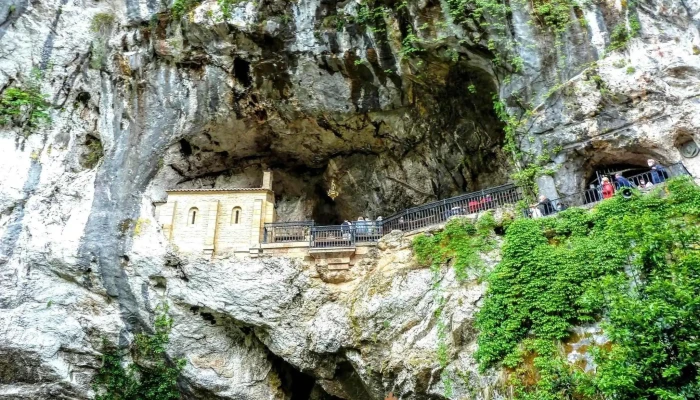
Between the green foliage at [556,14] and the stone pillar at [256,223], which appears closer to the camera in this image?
the green foliage at [556,14]

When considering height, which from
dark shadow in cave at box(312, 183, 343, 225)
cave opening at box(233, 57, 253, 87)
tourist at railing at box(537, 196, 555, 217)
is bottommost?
tourist at railing at box(537, 196, 555, 217)

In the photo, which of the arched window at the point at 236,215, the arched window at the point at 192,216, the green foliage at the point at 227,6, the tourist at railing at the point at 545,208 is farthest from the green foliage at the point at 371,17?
the arched window at the point at 192,216

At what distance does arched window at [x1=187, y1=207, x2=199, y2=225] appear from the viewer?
15080 mm

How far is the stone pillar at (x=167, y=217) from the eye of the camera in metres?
14.9

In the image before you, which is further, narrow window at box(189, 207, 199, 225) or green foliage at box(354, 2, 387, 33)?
narrow window at box(189, 207, 199, 225)

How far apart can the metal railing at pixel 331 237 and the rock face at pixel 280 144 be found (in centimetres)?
93

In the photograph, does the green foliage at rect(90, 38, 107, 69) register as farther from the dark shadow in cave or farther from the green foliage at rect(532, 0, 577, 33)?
the green foliage at rect(532, 0, 577, 33)

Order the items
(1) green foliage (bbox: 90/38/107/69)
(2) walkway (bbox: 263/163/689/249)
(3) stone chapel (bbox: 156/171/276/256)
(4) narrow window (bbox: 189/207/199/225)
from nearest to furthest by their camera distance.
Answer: (2) walkway (bbox: 263/163/689/249) → (3) stone chapel (bbox: 156/171/276/256) → (4) narrow window (bbox: 189/207/199/225) → (1) green foliage (bbox: 90/38/107/69)

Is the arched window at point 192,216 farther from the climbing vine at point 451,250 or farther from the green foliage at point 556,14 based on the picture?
the green foliage at point 556,14

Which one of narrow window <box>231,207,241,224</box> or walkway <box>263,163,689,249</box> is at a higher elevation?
narrow window <box>231,207,241,224</box>

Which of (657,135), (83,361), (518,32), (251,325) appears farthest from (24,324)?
(657,135)

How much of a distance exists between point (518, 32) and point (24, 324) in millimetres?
15748

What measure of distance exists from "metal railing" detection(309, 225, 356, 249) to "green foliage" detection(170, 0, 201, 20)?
8434 millimetres

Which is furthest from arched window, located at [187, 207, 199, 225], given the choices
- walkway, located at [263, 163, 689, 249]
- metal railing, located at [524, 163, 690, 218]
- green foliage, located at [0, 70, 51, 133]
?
metal railing, located at [524, 163, 690, 218]
